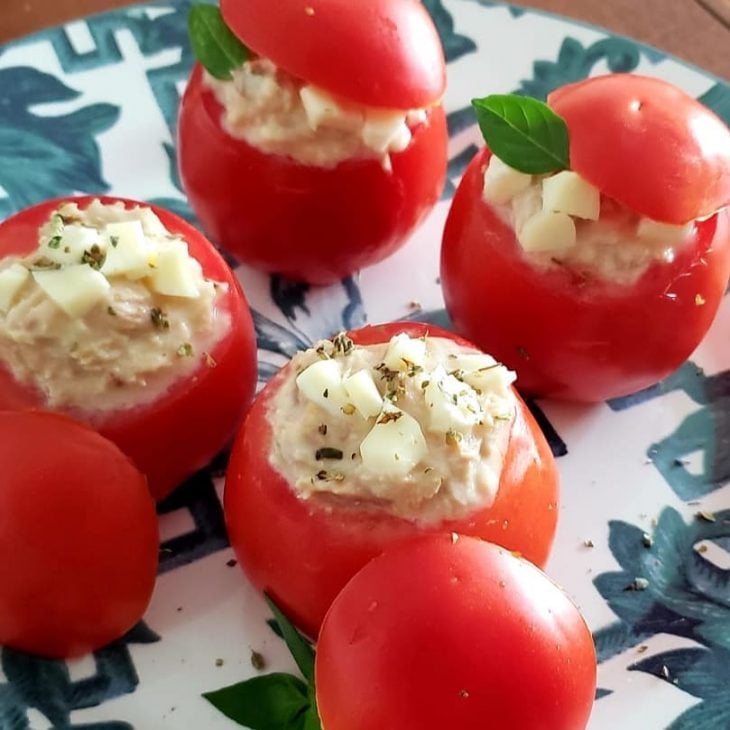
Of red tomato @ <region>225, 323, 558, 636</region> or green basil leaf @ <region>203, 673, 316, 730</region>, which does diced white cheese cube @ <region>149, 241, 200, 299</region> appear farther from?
green basil leaf @ <region>203, 673, 316, 730</region>

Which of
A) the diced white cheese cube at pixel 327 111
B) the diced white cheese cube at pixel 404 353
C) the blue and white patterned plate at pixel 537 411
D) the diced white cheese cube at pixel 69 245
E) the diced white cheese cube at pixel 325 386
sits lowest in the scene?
the blue and white patterned plate at pixel 537 411

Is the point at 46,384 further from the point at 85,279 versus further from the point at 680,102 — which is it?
the point at 680,102

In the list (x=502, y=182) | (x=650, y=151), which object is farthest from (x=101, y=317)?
(x=650, y=151)

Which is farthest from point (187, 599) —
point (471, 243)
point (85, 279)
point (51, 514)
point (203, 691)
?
point (471, 243)

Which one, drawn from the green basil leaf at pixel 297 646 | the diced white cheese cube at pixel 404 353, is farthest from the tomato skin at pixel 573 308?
the green basil leaf at pixel 297 646

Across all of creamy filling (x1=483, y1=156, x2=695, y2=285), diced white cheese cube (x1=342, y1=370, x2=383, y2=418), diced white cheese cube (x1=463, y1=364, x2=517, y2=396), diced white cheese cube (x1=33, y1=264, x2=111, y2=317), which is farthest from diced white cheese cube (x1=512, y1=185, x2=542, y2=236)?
diced white cheese cube (x1=33, y1=264, x2=111, y2=317)

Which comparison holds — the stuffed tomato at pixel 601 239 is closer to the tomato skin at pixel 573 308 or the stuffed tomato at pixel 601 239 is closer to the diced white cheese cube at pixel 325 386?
the tomato skin at pixel 573 308
